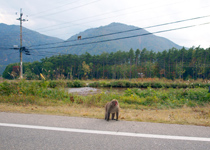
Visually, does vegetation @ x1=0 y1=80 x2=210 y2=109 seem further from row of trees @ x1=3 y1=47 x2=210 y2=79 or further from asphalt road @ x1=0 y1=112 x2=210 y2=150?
row of trees @ x1=3 y1=47 x2=210 y2=79

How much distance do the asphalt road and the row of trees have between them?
173ft

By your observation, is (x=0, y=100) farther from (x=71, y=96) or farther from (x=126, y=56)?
(x=126, y=56)

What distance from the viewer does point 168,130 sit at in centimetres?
429

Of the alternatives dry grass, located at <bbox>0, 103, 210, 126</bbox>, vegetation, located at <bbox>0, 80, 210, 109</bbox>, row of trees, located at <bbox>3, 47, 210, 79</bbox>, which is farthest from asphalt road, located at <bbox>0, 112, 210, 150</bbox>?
row of trees, located at <bbox>3, 47, 210, 79</bbox>

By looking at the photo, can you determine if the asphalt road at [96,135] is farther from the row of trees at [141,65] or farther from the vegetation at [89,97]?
the row of trees at [141,65]

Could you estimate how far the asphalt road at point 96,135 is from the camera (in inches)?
133

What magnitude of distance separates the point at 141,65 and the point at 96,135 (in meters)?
73.6

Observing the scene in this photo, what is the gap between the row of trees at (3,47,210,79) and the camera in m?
62.1

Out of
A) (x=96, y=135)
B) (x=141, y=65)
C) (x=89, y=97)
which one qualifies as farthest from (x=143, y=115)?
(x=141, y=65)

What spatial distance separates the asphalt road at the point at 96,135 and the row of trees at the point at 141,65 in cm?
5272

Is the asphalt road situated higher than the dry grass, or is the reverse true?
the asphalt road

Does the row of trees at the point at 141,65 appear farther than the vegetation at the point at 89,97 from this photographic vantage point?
Yes

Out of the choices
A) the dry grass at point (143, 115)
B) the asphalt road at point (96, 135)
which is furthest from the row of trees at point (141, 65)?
the asphalt road at point (96, 135)

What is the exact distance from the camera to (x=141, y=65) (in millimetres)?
75250
